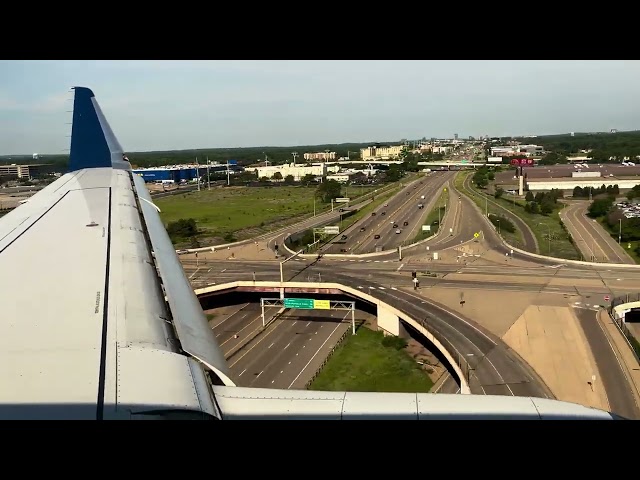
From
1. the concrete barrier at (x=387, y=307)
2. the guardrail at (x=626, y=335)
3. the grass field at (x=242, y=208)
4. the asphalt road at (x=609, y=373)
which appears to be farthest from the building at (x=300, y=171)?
the asphalt road at (x=609, y=373)

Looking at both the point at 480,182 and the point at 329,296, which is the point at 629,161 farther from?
the point at 329,296

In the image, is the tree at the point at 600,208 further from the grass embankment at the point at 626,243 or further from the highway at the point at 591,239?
the grass embankment at the point at 626,243

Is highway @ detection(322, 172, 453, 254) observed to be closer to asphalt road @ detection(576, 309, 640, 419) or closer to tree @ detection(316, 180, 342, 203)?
tree @ detection(316, 180, 342, 203)

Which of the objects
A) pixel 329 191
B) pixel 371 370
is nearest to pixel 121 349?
pixel 371 370

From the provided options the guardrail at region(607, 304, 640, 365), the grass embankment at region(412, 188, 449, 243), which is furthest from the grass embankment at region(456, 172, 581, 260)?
the guardrail at region(607, 304, 640, 365)

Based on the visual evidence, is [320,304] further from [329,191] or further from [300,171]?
[300,171]
